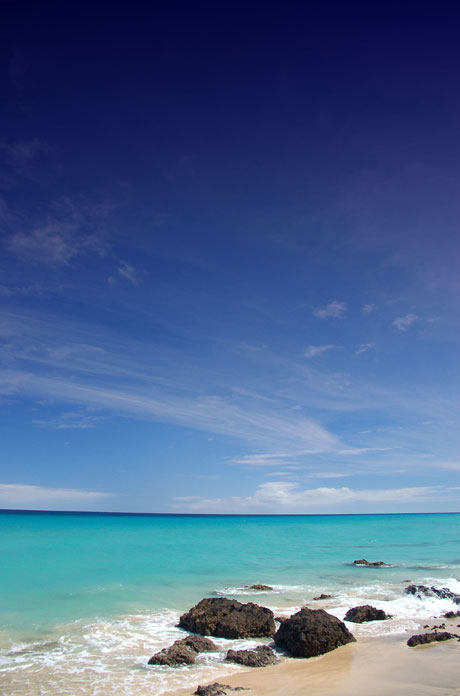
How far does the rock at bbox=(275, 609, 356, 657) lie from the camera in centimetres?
1078

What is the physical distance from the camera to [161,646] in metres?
11.8

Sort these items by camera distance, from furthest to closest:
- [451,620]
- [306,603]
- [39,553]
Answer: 1. [39,553]
2. [306,603]
3. [451,620]

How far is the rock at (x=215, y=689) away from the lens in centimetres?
835

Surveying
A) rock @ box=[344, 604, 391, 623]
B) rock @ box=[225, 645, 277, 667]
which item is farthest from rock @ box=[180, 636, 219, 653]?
rock @ box=[344, 604, 391, 623]

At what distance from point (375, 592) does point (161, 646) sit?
11.7 metres

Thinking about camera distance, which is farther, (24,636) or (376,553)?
(376,553)

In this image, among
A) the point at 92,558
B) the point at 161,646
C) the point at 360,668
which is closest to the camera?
the point at 360,668

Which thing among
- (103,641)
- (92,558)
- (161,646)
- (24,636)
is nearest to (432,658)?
(161,646)

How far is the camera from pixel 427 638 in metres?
11.5

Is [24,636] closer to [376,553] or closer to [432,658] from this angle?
[432,658]

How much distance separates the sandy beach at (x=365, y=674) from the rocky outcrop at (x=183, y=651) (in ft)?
4.78

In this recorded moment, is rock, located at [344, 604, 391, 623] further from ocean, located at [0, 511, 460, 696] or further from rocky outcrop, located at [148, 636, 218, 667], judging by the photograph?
rocky outcrop, located at [148, 636, 218, 667]

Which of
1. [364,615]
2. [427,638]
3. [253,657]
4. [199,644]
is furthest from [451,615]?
[199,644]

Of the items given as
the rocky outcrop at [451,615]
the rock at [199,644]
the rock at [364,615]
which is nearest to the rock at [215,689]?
the rock at [199,644]
